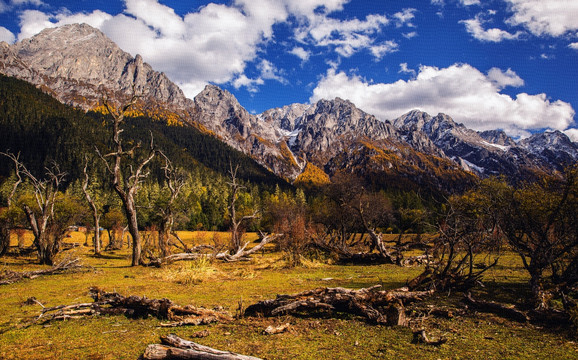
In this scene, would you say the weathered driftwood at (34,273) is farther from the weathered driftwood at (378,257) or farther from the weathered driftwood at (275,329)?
the weathered driftwood at (378,257)

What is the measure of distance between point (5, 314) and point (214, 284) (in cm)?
658

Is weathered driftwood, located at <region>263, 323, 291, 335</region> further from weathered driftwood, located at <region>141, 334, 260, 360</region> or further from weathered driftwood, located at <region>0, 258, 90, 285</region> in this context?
weathered driftwood, located at <region>0, 258, 90, 285</region>

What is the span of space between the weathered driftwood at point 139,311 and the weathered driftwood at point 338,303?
1.05 meters

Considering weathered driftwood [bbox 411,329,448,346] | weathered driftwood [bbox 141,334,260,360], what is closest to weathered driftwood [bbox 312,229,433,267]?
weathered driftwood [bbox 411,329,448,346]

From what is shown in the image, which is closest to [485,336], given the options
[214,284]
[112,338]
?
[112,338]

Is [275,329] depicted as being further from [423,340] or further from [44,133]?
[44,133]

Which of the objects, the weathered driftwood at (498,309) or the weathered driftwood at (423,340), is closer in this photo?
the weathered driftwood at (423,340)

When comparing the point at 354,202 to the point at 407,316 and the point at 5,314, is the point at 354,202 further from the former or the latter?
the point at 5,314

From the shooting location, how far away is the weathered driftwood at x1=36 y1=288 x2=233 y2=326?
6609 millimetres

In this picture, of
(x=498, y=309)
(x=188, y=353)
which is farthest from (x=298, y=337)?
(x=498, y=309)

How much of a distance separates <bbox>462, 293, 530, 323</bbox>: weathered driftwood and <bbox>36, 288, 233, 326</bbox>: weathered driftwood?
21.3 feet

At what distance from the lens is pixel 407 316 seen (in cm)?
696

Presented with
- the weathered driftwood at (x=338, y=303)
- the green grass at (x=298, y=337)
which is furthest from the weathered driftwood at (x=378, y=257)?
the weathered driftwood at (x=338, y=303)

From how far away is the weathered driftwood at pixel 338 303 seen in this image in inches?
270
